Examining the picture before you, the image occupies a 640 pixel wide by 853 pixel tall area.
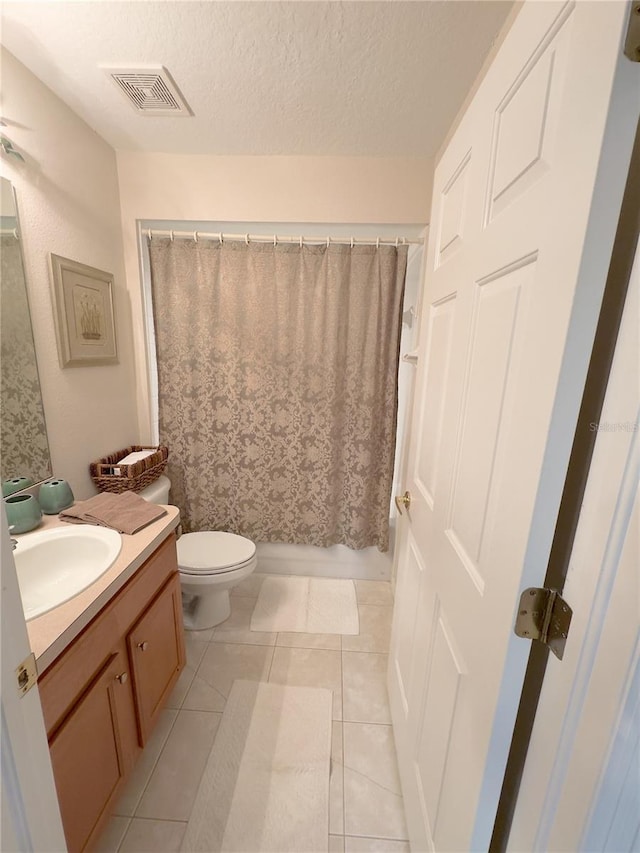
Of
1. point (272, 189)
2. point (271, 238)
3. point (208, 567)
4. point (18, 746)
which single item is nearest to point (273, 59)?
point (272, 189)

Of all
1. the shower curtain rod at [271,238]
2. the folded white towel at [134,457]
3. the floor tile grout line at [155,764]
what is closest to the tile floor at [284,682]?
the floor tile grout line at [155,764]

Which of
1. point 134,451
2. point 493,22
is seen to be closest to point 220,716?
point 134,451

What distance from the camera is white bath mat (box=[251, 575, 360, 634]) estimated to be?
189 cm

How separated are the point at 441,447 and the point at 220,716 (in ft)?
4.73

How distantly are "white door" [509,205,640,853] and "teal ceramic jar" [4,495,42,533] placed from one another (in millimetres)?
1465

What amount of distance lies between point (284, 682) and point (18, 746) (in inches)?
51.2

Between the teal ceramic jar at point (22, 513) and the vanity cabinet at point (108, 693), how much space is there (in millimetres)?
409

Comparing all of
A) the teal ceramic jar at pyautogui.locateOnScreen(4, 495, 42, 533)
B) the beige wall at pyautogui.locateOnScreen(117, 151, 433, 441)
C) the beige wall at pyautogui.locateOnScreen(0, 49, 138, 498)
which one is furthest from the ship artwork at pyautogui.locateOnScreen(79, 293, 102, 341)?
the teal ceramic jar at pyautogui.locateOnScreen(4, 495, 42, 533)

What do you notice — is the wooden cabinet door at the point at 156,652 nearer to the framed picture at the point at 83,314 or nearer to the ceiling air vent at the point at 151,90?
the framed picture at the point at 83,314

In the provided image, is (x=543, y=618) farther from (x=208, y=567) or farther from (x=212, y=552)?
(x=212, y=552)

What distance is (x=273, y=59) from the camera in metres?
1.16

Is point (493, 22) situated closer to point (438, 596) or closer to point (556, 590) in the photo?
point (556, 590)

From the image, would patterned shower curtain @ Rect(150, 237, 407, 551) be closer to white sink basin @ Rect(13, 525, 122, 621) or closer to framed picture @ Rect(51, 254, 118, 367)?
framed picture @ Rect(51, 254, 118, 367)

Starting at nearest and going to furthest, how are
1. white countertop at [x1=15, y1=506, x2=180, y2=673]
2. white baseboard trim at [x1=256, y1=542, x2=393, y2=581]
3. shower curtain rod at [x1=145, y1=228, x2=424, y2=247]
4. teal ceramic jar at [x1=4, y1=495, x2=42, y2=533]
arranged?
1. white countertop at [x1=15, y1=506, x2=180, y2=673]
2. teal ceramic jar at [x1=4, y1=495, x2=42, y2=533]
3. shower curtain rod at [x1=145, y1=228, x2=424, y2=247]
4. white baseboard trim at [x1=256, y1=542, x2=393, y2=581]
